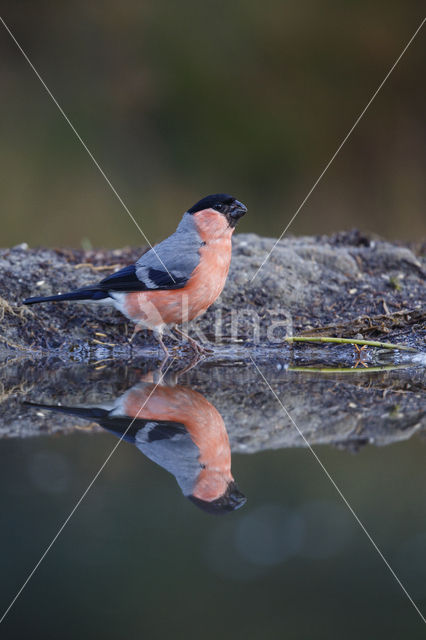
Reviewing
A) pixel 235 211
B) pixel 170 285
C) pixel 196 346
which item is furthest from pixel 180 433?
Answer: pixel 235 211

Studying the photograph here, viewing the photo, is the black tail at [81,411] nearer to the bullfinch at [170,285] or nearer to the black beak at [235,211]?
the bullfinch at [170,285]

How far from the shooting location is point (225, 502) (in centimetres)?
148

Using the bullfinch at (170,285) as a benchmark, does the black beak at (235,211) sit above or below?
above

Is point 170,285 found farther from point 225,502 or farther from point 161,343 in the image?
point 225,502

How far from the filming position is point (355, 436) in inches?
74.1

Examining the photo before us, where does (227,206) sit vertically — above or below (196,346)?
above

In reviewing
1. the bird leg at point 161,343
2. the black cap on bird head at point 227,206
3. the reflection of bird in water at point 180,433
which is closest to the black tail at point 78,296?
the bird leg at point 161,343

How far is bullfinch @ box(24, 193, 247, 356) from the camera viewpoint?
3.37 meters

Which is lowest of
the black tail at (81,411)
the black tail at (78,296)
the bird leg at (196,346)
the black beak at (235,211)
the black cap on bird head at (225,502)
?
the bird leg at (196,346)

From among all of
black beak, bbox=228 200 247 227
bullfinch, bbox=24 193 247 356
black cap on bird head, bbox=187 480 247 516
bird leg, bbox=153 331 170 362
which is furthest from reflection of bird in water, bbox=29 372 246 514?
black beak, bbox=228 200 247 227

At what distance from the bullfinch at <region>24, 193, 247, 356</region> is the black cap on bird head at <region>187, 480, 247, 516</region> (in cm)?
185

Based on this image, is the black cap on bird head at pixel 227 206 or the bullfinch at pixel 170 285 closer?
the bullfinch at pixel 170 285

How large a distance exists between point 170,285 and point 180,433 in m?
1.57

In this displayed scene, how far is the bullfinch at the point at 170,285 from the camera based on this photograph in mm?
3369
